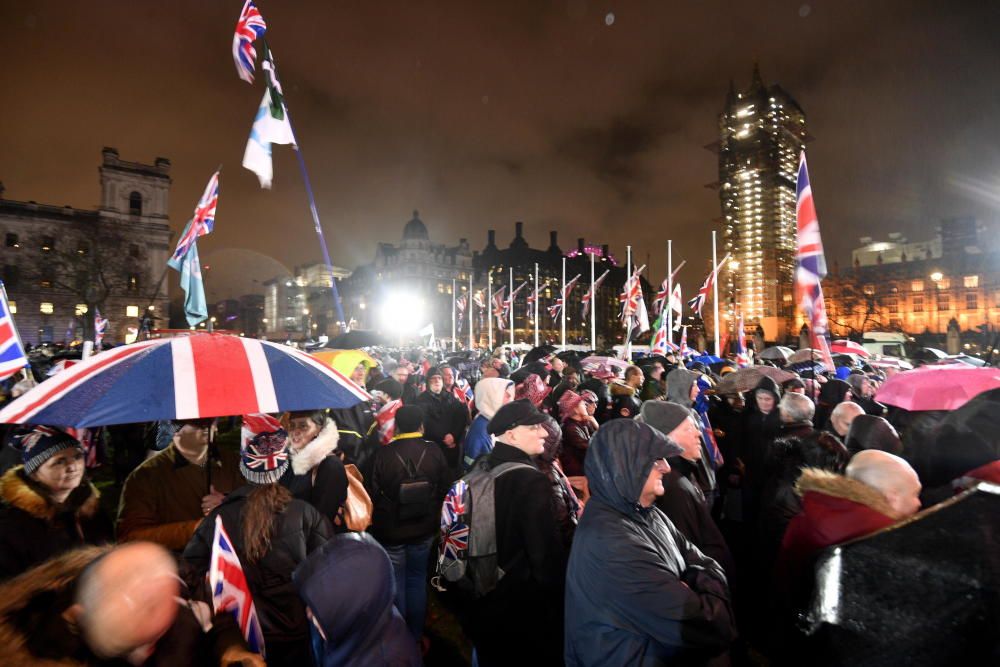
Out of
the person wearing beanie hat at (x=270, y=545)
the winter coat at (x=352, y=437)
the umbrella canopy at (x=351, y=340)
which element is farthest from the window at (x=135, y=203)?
the person wearing beanie hat at (x=270, y=545)

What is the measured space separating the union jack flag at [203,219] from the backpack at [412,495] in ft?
16.7

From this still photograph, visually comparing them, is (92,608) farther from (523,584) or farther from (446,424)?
(446,424)

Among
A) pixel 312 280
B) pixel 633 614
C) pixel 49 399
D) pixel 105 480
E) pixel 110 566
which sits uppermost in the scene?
pixel 312 280

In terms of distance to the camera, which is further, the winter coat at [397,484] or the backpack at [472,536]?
the winter coat at [397,484]

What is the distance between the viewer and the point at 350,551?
6.36 ft

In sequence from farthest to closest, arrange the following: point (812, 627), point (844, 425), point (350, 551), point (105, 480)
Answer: point (105, 480)
point (844, 425)
point (350, 551)
point (812, 627)

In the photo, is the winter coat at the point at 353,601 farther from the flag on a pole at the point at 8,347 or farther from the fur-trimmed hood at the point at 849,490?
the flag on a pole at the point at 8,347

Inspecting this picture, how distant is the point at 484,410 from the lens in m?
4.97

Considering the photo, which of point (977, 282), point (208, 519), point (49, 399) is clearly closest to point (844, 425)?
point (208, 519)

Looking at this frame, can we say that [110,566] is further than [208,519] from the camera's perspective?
No

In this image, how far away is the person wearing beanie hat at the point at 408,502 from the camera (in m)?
3.99

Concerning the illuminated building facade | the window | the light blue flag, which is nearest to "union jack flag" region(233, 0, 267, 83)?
the light blue flag

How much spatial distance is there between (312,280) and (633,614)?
170613 mm

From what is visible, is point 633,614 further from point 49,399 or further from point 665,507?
point 49,399
